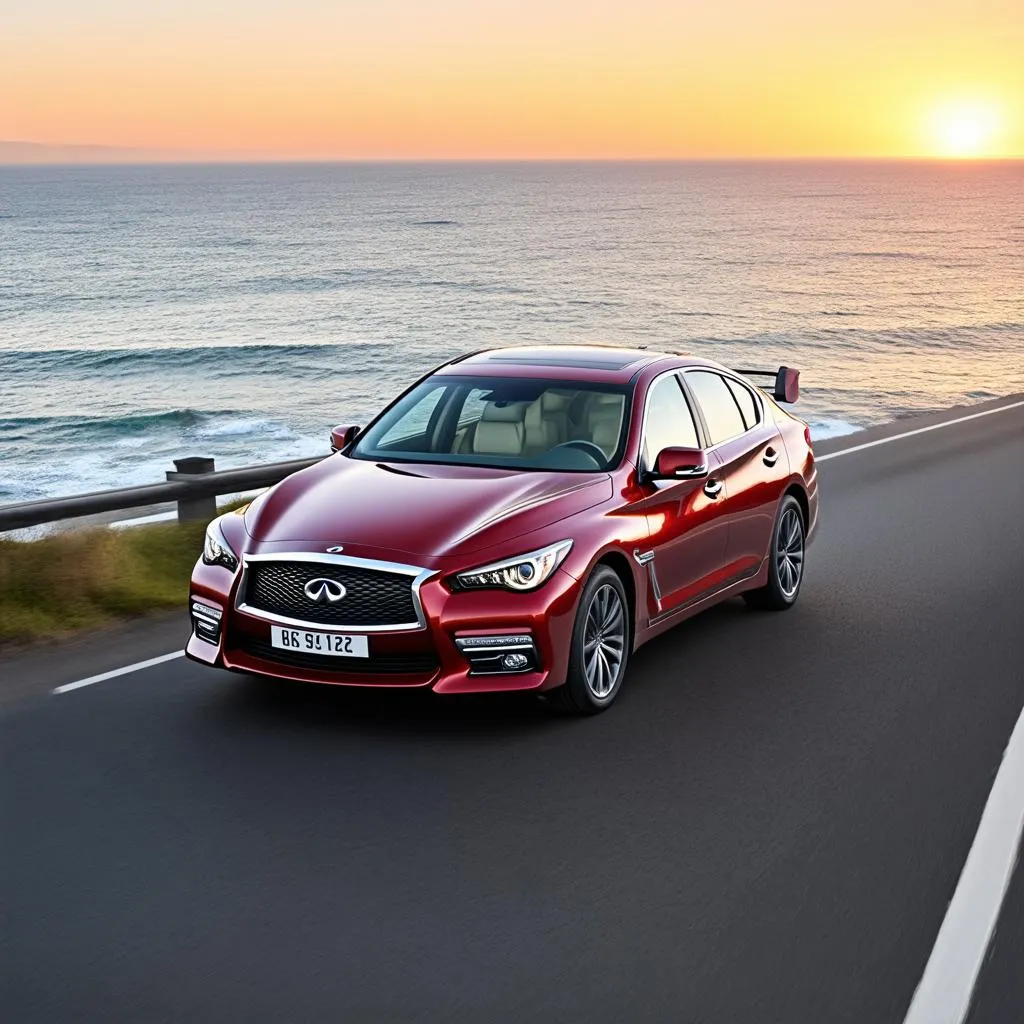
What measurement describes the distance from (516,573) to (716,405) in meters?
2.81

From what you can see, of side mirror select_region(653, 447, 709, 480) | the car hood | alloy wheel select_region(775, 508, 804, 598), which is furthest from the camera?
alloy wheel select_region(775, 508, 804, 598)

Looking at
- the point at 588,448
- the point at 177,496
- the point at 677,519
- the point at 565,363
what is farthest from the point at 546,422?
the point at 177,496

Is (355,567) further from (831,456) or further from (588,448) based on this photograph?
(831,456)

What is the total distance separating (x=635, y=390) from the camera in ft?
28.1

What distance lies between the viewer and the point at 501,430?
27.8 ft

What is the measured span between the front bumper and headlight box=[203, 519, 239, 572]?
0.34m

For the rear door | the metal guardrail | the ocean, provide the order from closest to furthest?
the rear door, the metal guardrail, the ocean

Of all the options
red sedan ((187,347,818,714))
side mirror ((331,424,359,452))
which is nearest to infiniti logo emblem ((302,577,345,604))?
red sedan ((187,347,818,714))

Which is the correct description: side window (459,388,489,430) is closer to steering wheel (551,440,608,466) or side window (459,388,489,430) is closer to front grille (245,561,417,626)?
steering wheel (551,440,608,466)

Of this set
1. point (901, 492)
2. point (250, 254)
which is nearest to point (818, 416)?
point (901, 492)

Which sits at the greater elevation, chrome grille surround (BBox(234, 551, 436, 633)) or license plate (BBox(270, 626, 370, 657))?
chrome grille surround (BBox(234, 551, 436, 633))

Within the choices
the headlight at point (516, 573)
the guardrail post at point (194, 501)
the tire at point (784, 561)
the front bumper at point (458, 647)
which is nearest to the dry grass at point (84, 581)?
the guardrail post at point (194, 501)

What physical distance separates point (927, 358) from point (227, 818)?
51.8 m

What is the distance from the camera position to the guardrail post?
38.5 feet
